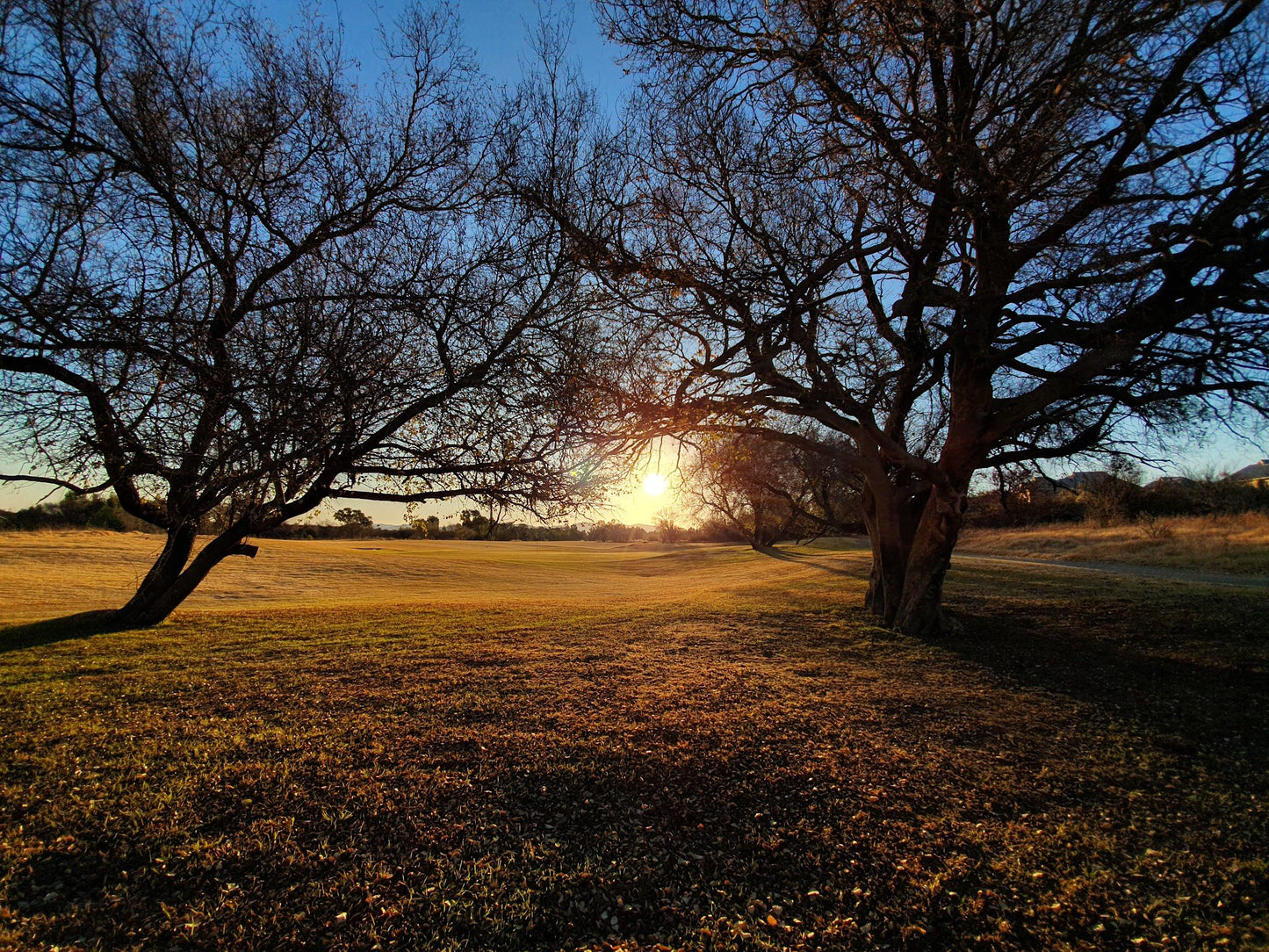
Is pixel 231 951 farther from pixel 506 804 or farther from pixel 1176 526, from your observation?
pixel 1176 526

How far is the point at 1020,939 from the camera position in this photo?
8.88 feet

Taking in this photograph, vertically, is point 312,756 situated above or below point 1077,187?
below

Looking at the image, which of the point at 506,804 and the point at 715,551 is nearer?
the point at 506,804

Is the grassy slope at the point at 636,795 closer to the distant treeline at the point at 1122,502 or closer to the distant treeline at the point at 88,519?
the distant treeline at the point at 1122,502

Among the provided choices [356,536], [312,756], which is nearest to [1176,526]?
[312,756]

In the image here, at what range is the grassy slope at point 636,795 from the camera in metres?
2.77

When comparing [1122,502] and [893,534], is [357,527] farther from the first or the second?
[1122,502]

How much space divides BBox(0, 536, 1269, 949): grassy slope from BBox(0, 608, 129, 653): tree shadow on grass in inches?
6.7

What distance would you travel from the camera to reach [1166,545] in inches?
979

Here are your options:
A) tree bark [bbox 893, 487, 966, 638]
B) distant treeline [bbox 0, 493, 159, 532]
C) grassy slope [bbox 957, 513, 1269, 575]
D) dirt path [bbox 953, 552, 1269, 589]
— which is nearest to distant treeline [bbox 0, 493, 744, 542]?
distant treeline [bbox 0, 493, 159, 532]

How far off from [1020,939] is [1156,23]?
7.40m

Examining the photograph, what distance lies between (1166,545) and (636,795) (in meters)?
32.4

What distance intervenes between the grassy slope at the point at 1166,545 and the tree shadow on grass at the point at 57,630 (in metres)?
32.0

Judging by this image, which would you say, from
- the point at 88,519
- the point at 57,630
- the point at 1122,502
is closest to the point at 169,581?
the point at 57,630
